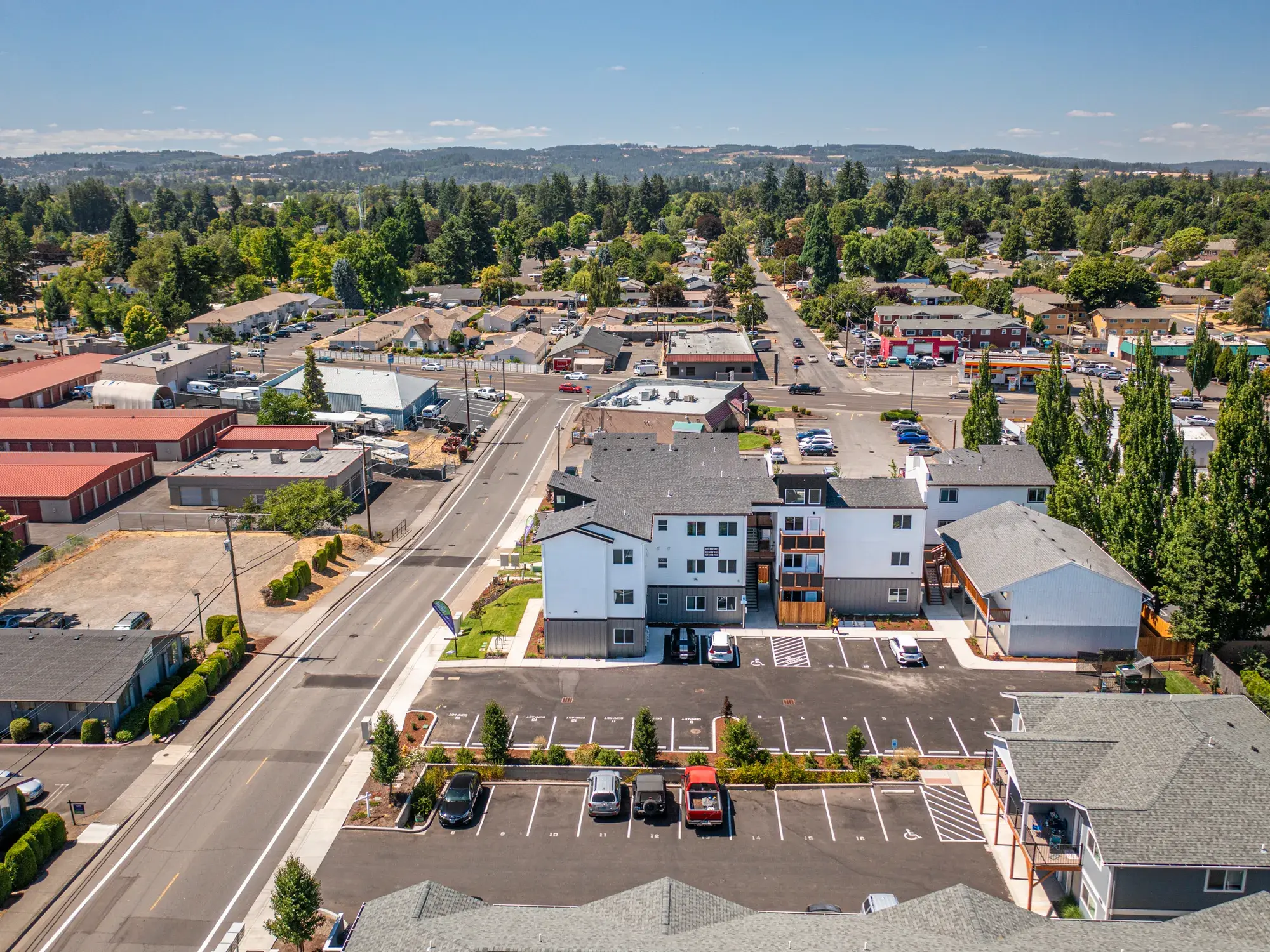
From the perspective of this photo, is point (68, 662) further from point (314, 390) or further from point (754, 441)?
point (754, 441)

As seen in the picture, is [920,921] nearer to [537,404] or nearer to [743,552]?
[743,552]

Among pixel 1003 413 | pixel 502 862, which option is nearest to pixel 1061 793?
pixel 502 862

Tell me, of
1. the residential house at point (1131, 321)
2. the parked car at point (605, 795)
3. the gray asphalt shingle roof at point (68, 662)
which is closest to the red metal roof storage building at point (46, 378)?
the gray asphalt shingle roof at point (68, 662)

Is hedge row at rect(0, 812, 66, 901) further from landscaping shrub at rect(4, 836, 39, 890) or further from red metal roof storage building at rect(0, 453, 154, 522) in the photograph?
red metal roof storage building at rect(0, 453, 154, 522)

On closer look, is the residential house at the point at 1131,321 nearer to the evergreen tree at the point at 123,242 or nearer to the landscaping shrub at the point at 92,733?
the landscaping shrub at the point at 92,733

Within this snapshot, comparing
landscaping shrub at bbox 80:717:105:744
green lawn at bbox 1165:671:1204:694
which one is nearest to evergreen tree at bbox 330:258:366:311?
landscaping shrub at bbox 80:717:105:744

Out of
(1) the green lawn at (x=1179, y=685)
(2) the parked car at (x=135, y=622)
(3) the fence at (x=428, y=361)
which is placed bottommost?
(1) the green lawn at (x=1179, y=685)
